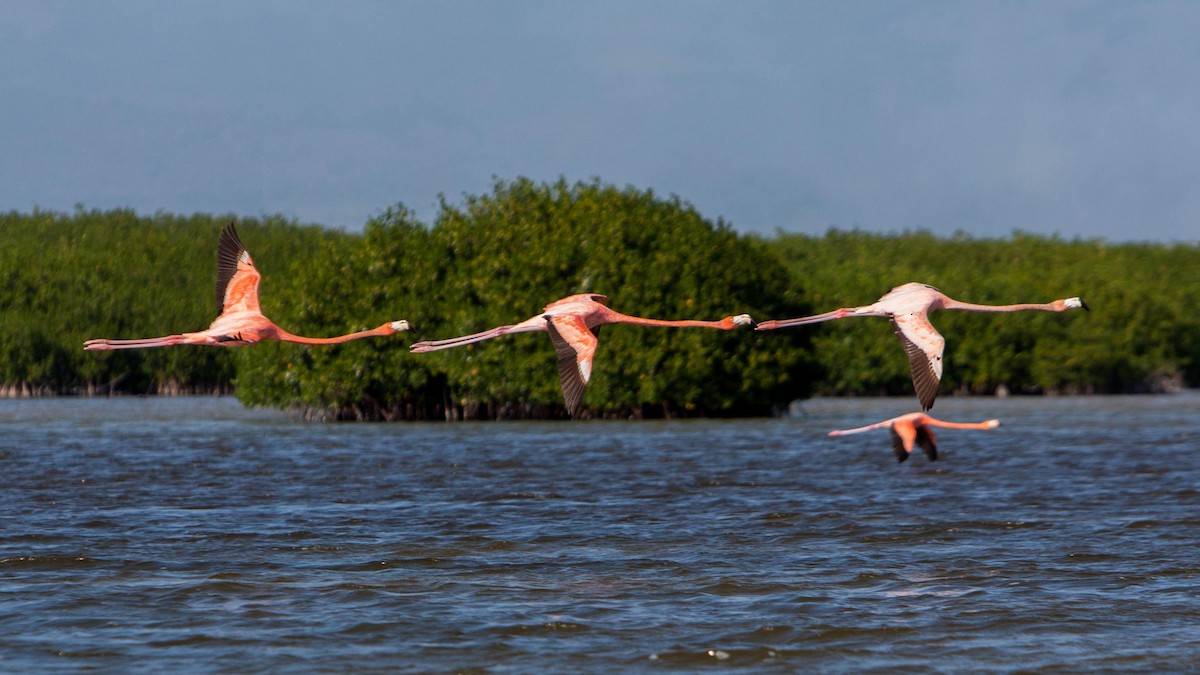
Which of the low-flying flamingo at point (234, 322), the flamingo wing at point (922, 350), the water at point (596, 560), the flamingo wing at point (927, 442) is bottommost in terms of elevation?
the water at point (596, 560)

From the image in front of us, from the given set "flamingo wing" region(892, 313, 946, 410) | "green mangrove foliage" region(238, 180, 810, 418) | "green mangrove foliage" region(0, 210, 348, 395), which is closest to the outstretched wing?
"flamingo wing" region(892, 313, 946, 410)

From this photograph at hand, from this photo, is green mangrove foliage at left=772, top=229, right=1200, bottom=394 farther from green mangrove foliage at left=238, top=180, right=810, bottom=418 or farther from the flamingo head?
the flamingo head

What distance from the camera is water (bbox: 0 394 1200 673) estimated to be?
17.2 m

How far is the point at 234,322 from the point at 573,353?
3.28m

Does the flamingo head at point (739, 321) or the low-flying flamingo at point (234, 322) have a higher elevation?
the low-flying flamingo at point (234, 322)

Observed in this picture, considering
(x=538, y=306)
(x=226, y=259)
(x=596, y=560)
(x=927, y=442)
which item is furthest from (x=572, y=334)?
(x=538, y=306)

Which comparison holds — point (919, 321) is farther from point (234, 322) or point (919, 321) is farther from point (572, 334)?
point (234, 322)

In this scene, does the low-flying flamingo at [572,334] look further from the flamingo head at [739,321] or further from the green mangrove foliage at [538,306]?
the green mangrove foliage at [538,306]

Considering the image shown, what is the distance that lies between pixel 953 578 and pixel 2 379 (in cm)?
7566

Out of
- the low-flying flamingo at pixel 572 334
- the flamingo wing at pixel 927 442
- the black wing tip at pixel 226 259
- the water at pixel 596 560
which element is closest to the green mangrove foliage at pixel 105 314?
the water at pixel 596 560

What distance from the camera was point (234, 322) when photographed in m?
13.7

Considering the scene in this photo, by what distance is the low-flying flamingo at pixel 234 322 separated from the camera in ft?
41.9

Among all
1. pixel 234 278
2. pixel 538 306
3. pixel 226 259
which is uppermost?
pixel 538 306

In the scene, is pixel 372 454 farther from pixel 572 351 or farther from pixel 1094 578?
pixel 572 351
